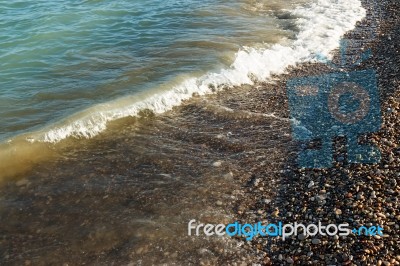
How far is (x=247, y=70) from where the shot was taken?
Answer: 493 inches

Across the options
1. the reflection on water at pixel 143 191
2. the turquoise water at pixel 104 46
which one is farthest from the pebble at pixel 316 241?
the turquoise water at pixel 104 46

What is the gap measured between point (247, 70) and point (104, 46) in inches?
216

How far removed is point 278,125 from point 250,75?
3.33m

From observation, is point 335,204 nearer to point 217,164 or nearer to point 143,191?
point 217,164

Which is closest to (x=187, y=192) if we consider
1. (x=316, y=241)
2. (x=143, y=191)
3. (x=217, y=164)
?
(x=143, y=191)

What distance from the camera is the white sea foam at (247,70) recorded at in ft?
32.0

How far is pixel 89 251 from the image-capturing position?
20.7ft

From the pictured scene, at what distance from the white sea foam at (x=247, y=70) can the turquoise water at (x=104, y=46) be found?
0.49 metres

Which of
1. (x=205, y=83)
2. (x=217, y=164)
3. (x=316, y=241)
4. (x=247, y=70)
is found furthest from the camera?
(x=247, y=70)

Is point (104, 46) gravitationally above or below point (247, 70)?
above

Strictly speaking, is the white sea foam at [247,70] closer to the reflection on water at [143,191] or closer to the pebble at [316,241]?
the reflection on water at [143,191]

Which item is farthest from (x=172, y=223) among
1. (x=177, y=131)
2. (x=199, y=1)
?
(x=199, y=1)

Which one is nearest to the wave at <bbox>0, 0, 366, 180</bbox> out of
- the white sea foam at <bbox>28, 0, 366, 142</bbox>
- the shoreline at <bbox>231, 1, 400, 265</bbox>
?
the white sea foam at <bbox>28, 0, 366, 142</bbox>

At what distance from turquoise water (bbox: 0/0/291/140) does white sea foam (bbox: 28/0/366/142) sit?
1.61 feet
